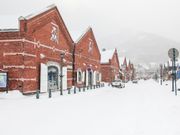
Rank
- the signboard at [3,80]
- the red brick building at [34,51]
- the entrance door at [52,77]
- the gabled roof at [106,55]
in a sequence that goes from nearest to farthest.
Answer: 1. the signboard at [3,80]
2. the red brick building at [34,51]
3. the entrance door at [52,77]
4. the gabled roof at [106,55]

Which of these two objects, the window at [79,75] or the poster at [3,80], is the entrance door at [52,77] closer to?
the poster at [3,80]

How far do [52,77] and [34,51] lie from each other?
17.5 feet

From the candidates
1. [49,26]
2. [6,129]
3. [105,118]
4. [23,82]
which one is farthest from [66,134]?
[49,26]

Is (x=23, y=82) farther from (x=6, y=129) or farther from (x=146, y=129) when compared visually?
(x=146, y=129)

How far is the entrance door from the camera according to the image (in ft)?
91.1

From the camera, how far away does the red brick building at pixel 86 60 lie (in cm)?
3629

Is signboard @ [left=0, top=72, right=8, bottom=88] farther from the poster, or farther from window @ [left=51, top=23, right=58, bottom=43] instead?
window @ [left=51, top=23, right=58, bottom=43]

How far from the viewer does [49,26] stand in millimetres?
26828

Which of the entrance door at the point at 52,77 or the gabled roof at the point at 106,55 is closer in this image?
the entrance door at the point at 52,77

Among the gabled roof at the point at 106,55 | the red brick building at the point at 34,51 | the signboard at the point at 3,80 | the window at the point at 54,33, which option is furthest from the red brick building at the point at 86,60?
the signboard at the point at 3,80

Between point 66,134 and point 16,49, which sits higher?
point 16,49

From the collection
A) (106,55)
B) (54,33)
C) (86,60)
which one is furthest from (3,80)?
(106,55)

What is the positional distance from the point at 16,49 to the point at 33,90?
13.4ft

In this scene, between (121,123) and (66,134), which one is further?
(121,123)
